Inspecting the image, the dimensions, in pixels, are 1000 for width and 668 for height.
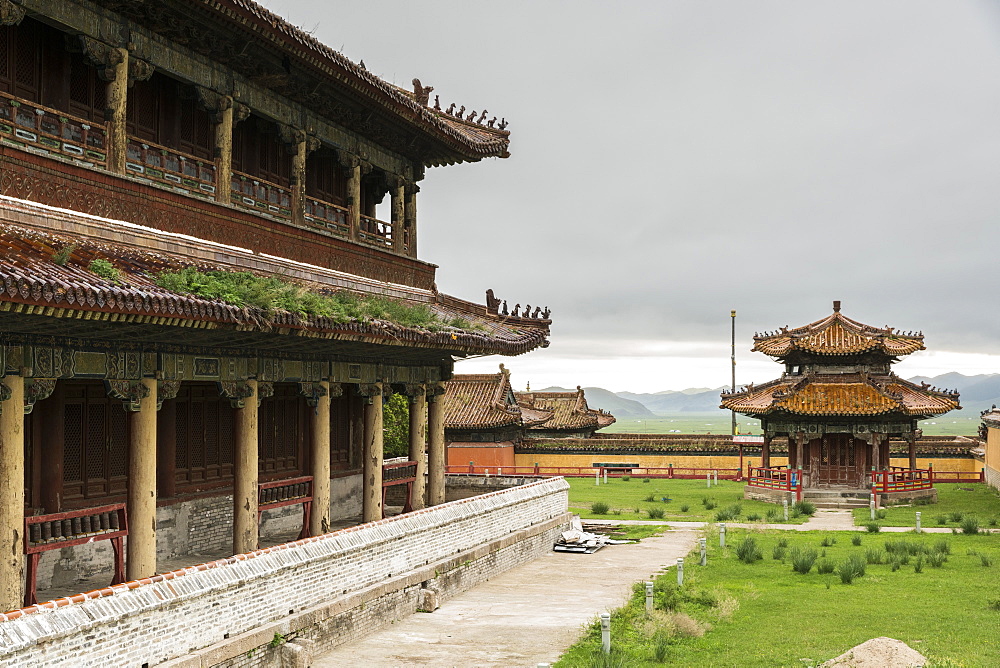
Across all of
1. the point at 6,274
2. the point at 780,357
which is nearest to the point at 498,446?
the point at 780,357

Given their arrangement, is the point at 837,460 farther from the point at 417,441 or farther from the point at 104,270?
the point at 104,270

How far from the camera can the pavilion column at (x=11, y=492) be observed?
12117mm

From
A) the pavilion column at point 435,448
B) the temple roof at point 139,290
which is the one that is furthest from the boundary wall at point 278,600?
the temple roof at point 139,290

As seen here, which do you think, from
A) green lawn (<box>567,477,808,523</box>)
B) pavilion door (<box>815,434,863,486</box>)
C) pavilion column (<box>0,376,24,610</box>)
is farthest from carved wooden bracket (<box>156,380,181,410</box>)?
pavilion door (<box>815,434,863,486</box>)

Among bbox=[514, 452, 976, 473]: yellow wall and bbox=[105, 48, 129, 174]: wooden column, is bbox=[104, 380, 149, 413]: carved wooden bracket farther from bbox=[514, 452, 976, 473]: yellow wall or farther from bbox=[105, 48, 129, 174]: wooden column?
bbox=[514, 452, 976, 473]: yellow wall

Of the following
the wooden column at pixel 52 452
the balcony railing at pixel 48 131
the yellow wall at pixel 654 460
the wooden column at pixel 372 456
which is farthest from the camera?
the yellow wall at pixel 654 460

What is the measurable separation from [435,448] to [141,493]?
34.9 feet

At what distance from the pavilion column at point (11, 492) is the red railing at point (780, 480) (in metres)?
31.4

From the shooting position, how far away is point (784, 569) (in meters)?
22.3

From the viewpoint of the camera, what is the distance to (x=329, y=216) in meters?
23.0

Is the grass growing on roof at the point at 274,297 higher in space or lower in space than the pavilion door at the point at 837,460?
higher

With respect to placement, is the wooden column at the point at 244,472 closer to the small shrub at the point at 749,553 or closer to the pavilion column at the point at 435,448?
the pavilion column at the point at 435,448

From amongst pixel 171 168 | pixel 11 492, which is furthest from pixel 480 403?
pixel 11 492

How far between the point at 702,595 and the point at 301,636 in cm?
765
